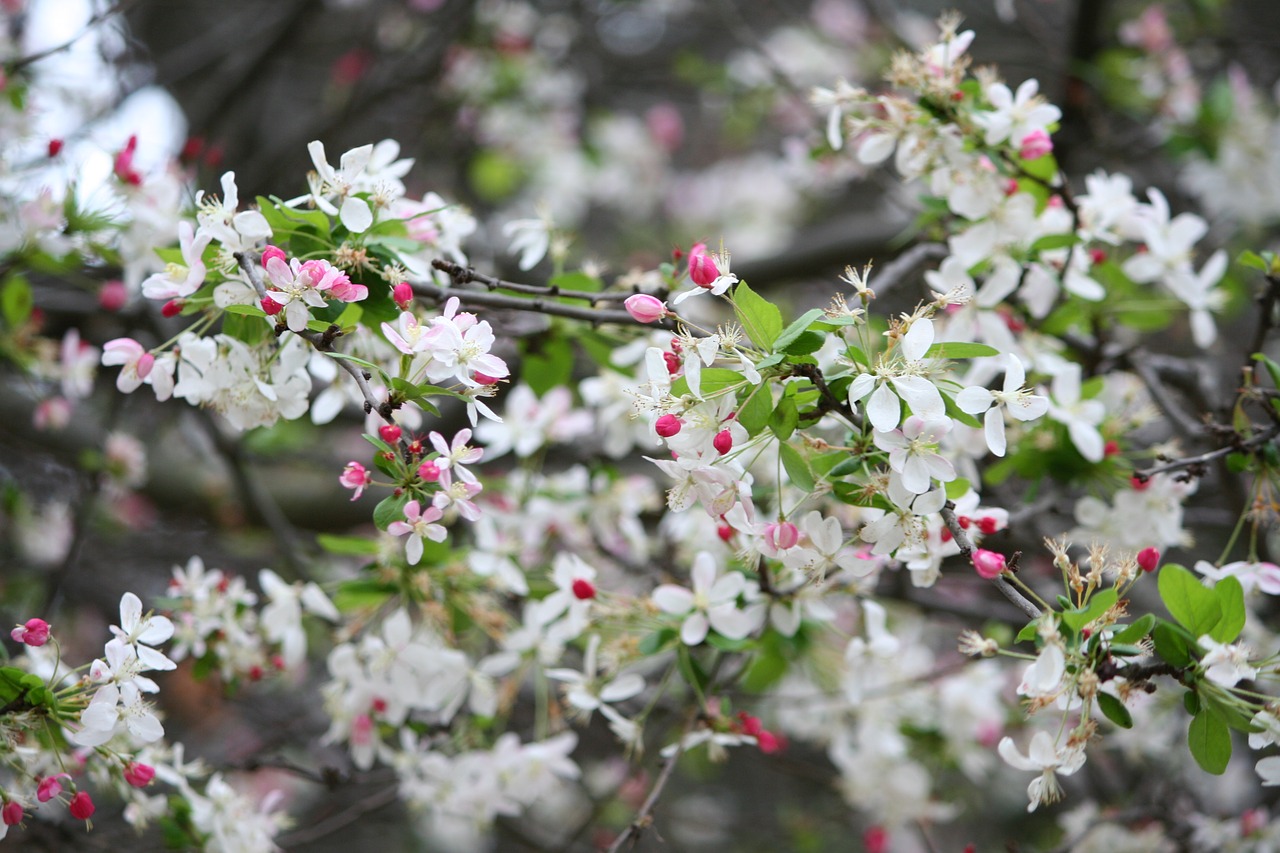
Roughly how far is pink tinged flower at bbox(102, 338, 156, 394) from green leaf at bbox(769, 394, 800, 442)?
841 mm

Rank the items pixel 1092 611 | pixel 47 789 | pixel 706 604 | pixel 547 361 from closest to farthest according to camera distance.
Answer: pixel 1092 611 < pixel 47 789 < pixel 706 604 < pixel 547 361

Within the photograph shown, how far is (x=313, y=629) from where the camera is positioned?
2.11 meters

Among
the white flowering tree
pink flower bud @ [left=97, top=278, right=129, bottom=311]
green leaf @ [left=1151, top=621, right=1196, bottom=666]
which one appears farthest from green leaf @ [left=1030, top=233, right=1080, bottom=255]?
pink flower bud @ [left=97, top=278, right=129, bottom=311]

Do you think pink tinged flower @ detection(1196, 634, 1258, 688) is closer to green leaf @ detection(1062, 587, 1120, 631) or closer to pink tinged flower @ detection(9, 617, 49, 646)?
green leaf @ detection(1062, 587, 1120, 631)

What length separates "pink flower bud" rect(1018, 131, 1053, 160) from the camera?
59.7 inches

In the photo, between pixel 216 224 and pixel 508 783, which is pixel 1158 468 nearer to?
pixel 508 783

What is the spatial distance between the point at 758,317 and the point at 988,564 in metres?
0.37

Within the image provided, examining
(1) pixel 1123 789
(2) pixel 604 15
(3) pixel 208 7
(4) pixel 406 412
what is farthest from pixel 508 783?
(3) pixel 208 7

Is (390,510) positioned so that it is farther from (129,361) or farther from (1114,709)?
(1114,709)

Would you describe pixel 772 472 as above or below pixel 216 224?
below

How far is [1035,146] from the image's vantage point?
1519 millimetres

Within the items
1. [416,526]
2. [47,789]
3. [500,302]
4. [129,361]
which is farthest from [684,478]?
[47,789]

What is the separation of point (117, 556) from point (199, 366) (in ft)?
6.50

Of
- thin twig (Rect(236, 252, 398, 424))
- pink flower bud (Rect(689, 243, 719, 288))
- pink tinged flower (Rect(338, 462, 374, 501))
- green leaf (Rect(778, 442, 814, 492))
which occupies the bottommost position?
green leaf (Rect(778, 442, 814, 492))
